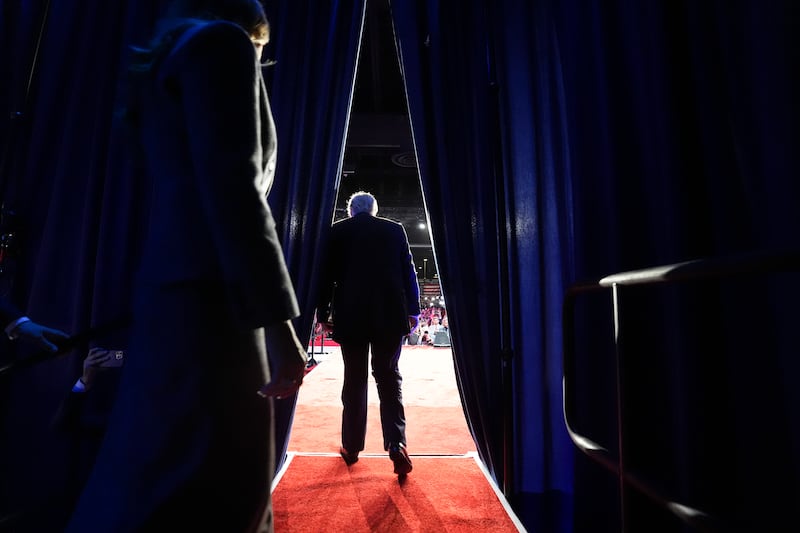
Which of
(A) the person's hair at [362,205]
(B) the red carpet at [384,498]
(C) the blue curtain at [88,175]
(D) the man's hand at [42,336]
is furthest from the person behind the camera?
(A) the person's hair at [362,205]

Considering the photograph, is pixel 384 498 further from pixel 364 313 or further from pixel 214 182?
pixel 214 182

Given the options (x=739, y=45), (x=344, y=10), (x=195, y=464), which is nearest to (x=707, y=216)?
(x=739, y=45)

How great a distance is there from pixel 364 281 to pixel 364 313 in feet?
0.58

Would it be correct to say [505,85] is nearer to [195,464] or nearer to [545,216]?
[545,216]

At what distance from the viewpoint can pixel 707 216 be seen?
1.10m

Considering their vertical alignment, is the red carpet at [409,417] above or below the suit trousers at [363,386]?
below

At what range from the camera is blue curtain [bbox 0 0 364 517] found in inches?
68.2

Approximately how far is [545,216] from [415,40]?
1.21 meters

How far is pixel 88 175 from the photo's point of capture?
6.09ft

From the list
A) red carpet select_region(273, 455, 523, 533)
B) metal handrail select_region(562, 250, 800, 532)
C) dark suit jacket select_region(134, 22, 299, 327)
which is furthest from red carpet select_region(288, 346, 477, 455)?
dark suit jacket select_region(134, 22, 299, 327)

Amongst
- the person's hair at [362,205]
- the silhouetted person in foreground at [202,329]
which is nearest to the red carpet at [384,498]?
the silhouetted person in foreground at [202,329]

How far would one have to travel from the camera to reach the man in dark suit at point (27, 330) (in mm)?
1192

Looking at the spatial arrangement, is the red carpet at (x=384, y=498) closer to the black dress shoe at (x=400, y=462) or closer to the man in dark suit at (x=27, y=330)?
the black dress shoe at (x=400, y=462)

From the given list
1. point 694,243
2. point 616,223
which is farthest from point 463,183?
point 694,243
